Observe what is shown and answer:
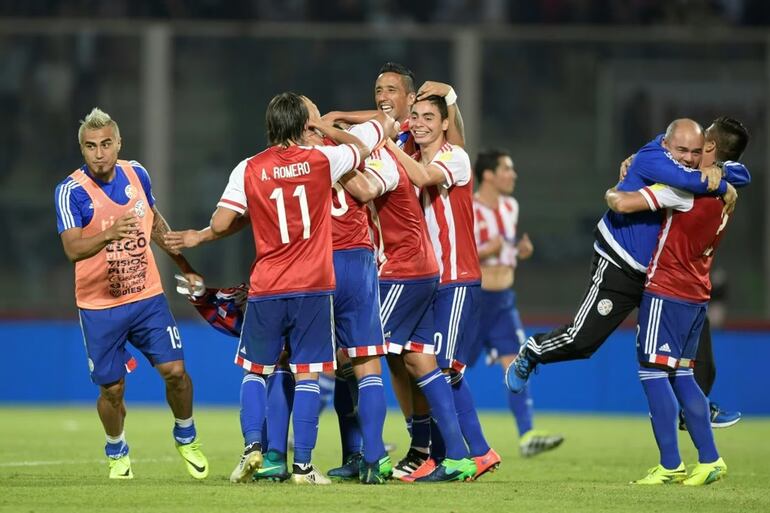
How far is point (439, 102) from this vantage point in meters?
7.86

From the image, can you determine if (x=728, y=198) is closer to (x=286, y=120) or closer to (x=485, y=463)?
(x=485, y=463)

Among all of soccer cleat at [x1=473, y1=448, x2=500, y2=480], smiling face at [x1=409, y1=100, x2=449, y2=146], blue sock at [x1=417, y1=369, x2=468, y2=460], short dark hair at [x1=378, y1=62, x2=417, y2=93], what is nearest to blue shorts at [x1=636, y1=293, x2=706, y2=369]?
soccer cleat at [x1=473, y1=448, x2=500, y2=480]

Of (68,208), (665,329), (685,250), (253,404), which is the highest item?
(68,208)

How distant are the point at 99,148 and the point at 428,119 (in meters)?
1.90

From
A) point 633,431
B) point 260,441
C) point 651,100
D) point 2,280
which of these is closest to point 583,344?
point 260,441

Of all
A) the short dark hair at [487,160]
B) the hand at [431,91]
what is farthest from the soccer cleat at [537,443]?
the hand at [431,91]

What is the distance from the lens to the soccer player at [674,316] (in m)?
7.79

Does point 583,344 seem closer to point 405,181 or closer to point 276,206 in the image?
point 405,181

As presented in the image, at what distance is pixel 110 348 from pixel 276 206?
5.02 ft

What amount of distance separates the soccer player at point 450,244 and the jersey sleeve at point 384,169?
A: 33cm

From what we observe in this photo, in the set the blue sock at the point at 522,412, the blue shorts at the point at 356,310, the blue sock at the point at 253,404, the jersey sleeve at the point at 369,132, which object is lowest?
the blue sock at the point at 522,412

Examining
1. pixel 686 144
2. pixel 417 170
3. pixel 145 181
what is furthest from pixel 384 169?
pixel 686 144

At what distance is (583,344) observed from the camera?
316 inches

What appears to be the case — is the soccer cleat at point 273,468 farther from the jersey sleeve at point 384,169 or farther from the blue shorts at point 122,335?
the jersey sleeve at point 384,169
